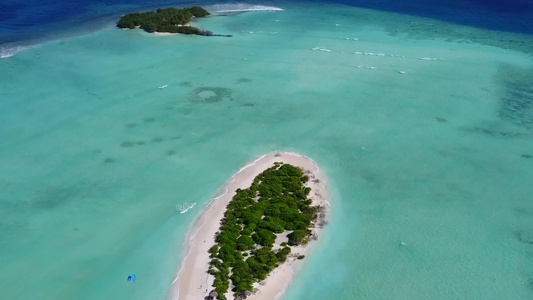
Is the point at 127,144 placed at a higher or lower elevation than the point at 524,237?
lower

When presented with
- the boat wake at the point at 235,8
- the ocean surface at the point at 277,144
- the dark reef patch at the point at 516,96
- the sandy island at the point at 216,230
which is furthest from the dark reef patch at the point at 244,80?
the boat wake at the point at 235,8

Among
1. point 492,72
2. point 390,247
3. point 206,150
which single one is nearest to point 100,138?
point 206,150

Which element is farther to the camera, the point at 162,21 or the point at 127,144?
the point at 162,21

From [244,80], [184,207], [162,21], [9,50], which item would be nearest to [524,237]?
[184,207]

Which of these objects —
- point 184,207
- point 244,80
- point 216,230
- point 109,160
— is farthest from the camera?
point 244,80

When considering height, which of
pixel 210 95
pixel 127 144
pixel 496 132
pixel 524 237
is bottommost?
pixel 127 144

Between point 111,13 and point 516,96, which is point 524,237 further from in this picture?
point 111,13

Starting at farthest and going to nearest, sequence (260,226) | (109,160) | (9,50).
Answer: (9,50) < (109,160) < (260,226)

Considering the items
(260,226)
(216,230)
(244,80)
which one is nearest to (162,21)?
(244,80)
